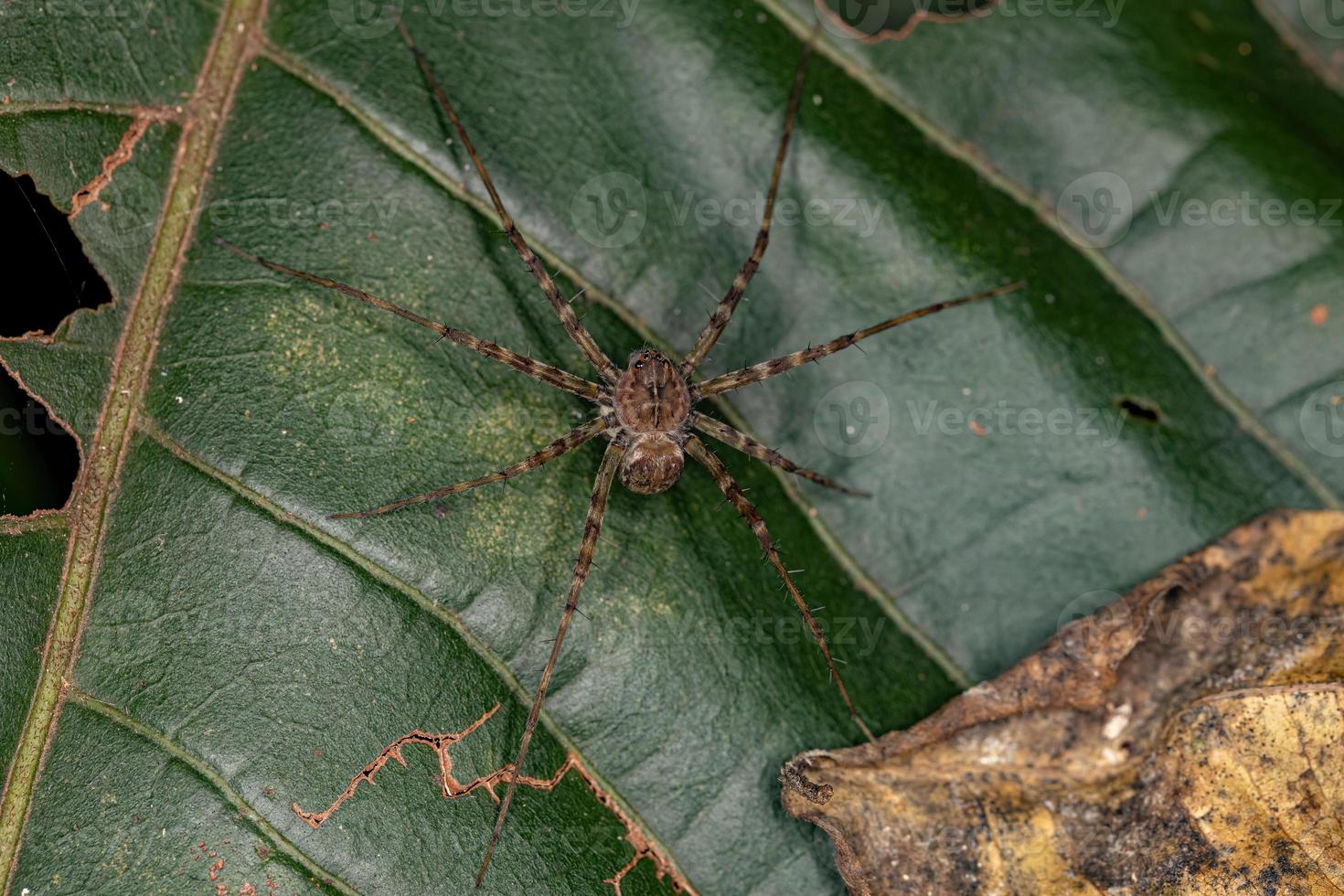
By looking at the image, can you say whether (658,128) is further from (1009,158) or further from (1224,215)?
(1224,215)
